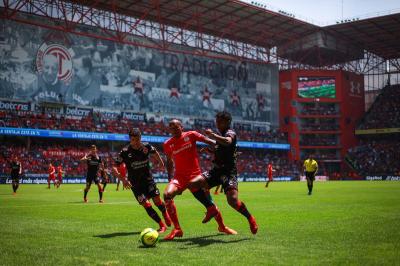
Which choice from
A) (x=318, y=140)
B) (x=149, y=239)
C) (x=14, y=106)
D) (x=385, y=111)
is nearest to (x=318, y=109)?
(x=318, y=140)

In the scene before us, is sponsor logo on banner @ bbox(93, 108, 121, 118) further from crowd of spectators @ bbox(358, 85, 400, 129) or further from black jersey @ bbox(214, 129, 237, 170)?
black jersey @ bbox(214, 129, 237, 170)

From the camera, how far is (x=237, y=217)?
13109 millimetres

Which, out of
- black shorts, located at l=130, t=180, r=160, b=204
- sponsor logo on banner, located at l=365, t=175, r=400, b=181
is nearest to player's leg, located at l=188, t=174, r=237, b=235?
black shorts, located at l=130, t=180, r=160, b=204

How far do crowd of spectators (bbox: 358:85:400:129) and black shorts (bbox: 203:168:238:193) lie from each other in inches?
2818

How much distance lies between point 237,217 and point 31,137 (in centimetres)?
4396

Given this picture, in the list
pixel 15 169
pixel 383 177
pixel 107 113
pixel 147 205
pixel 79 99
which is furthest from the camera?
pixel 383 177

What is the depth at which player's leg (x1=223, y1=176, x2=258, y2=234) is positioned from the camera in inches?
358

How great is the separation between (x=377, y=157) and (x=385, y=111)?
10.8 meters

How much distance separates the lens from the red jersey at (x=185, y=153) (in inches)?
378

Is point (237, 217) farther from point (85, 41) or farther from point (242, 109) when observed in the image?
point (242, 109)

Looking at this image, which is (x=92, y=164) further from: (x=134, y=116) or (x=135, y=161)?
Result: (x=134, y=116)

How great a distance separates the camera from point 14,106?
51156mm

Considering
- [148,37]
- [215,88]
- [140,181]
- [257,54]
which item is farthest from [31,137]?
[140,181]

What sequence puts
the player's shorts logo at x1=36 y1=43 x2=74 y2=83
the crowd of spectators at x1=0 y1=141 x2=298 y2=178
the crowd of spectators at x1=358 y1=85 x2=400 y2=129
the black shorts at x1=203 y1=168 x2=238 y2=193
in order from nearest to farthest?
the black shorts at x1=203 y1=168 x2=238 y2=193
the crowd of spectators at x1=0 y1=141 x2=298 y2=178
the player's shorts logo at x1=36 y1=43 x2=74 y2=83
the crowd of spectators at x1=358 y1=85 x2=400 y2=129
